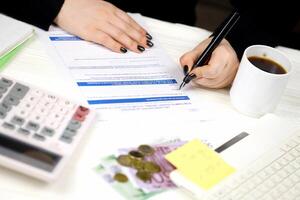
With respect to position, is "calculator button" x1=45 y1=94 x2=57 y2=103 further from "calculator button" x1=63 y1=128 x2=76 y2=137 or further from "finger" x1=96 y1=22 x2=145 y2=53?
"finger" x1=96 y1=22 x2=145 y2=53

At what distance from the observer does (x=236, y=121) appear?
76cm

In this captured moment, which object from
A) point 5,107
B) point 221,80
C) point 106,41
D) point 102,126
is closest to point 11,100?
point 5,107

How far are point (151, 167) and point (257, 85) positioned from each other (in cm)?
24

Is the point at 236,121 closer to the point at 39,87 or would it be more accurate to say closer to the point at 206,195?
the point at 206,195

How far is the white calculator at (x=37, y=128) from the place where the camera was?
560mm

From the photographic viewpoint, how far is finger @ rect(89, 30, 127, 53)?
862 millimetres

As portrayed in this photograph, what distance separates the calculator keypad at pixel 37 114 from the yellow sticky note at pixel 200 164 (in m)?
0.15

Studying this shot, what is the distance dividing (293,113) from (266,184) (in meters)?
0.23

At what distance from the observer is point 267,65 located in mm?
771

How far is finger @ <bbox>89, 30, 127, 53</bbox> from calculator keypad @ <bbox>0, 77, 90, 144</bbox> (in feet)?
0.74

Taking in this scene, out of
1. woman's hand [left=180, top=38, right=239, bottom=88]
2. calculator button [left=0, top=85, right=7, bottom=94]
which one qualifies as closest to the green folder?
calculator button [left=0, top=85, right=7, bottom=94]

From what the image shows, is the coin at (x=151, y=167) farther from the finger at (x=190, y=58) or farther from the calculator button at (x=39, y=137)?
the finger at (x=190, y=58)

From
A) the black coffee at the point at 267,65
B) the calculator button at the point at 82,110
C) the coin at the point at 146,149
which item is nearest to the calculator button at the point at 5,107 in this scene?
the calculator button at the point at 82,110

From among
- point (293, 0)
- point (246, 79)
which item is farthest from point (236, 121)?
point (293, 0)
